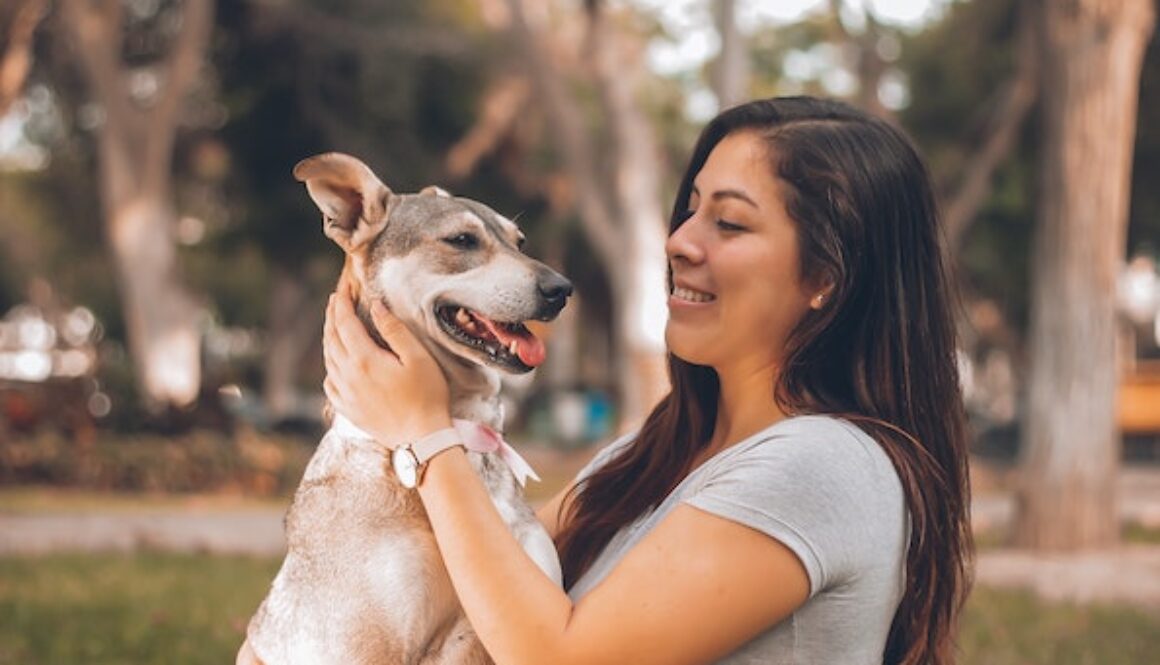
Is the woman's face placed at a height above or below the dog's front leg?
above

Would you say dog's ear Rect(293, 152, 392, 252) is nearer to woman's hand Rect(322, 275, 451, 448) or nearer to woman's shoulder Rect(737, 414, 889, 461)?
woman's hand Rect(322, 275, 451, 448)

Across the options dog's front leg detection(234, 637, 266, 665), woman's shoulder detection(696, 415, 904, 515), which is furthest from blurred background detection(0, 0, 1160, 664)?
dog's front leg detection(234, 637, 266, 665)

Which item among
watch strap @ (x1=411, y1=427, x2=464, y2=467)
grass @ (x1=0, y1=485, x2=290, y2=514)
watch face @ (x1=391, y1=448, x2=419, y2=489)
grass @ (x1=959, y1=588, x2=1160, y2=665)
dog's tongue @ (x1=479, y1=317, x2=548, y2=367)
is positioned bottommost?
grass @ (x1=0, y1=485, x2=290, y2=514)

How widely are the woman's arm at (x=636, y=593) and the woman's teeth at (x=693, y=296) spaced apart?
477mm

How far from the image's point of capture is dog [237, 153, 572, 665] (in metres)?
2.54

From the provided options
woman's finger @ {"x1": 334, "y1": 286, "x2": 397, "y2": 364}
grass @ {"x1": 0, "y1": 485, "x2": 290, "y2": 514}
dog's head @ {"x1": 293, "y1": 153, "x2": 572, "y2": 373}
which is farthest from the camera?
grass @ {"x1": 0, "y1": 485, "x2": 290, "y2": 514}

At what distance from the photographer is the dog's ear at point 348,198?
2.79 m

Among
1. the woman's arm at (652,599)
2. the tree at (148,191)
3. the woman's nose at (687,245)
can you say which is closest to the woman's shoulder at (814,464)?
the woman's arm at (652,599)

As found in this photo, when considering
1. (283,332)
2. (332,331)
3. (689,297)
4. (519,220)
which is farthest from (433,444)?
(283,332)

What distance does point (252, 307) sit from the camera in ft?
159

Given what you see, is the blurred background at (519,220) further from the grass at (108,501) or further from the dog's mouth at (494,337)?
the dog's mouth at (494,337)

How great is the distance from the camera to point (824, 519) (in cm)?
234

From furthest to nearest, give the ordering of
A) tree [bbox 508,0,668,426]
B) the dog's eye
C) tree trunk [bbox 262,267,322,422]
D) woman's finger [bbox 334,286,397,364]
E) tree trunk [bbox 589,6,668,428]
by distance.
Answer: tree trunk [bbox 262,267,322,422] < tree trunk [bbox 589,6,668,428] < tree [bbox 508,0,668,426] < the dog's eye < woman's finger [bbox 334,286,397,364]

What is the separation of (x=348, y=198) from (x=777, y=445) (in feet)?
3.45
